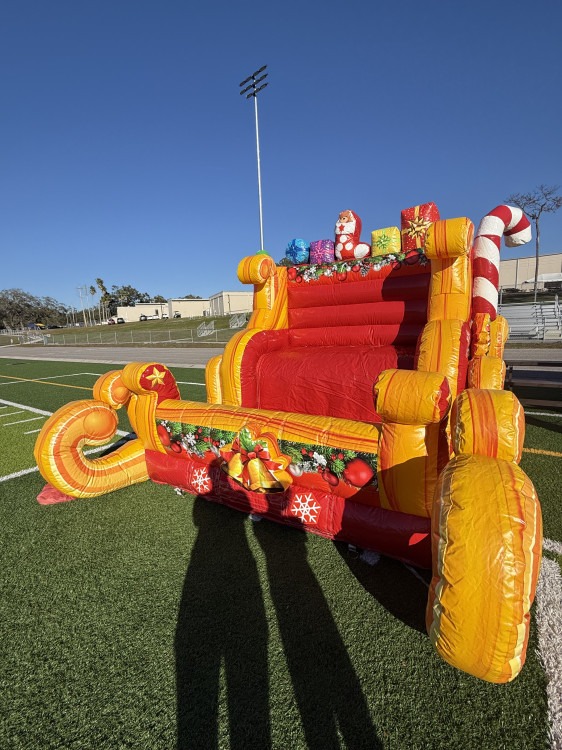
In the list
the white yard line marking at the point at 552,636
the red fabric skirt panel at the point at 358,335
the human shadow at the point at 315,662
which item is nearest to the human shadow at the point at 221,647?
Result: the human shadow at the point at 315,662

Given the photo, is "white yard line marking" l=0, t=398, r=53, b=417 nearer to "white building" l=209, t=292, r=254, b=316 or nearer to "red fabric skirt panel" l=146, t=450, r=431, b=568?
"red fabric skirt panel" l=146, t=450, r=431, b=568

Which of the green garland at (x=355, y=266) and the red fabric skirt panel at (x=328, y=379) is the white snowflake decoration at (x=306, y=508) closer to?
the red fabric skirt panel at (x=328, y=379)

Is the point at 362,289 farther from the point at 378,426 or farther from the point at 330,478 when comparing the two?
the point at 330,478

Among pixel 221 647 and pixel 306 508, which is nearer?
pixel 221 647

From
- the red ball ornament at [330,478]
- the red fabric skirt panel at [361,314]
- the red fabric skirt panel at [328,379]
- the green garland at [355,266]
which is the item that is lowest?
the red ball ornament at [330,478]

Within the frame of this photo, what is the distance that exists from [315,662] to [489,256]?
11.9 ft

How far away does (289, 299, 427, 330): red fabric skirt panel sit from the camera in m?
3.56

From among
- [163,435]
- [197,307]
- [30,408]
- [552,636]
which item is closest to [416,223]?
[163,435]

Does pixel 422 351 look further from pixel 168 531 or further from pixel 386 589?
pixel 168 531

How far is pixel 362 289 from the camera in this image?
12.5ft

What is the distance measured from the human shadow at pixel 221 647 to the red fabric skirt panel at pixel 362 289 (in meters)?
2.41

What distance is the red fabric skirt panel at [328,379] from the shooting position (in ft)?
9.95

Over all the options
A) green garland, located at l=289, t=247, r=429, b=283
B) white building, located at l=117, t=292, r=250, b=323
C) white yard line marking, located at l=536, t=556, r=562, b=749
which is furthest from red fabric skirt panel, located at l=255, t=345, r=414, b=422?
white building, located at l=117, t=292, r=250, b=323

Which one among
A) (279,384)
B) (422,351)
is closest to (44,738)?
(279,384)
